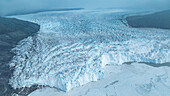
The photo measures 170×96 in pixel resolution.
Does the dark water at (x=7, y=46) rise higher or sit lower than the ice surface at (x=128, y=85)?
higher

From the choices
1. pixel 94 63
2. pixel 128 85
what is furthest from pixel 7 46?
pixel 128 85

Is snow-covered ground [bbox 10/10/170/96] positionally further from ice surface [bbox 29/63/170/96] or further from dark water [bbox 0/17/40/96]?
dark water [bbox 0/17/40/96]

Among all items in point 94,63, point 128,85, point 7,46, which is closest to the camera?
point 128,85

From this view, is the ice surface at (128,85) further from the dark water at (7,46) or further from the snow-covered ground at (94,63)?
the dark water at (7,46)

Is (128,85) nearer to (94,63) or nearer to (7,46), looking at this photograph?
(94,63)

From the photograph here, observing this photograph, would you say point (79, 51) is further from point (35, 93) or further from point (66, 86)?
point (35, 93)

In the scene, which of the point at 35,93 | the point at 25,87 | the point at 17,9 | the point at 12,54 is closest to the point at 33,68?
the point at 25,87

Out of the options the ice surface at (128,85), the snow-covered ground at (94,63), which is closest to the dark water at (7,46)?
the snow-covered ground at (94,63)

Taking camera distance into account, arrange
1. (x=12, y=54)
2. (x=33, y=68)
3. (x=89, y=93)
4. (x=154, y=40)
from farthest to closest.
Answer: (x=154, y=40), (x=12, y=54), (x=33, y=68), (x=89, y=93)
